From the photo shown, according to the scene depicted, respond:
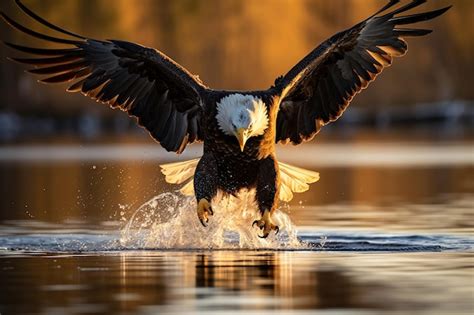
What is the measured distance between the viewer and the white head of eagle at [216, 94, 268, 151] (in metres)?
12.7

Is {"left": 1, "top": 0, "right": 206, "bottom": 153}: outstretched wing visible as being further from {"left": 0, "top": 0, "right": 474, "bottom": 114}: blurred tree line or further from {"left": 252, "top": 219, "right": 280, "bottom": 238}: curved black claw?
{"left": 0, "top": 0, "right": 474, "bottom": 114}: blurred tree line

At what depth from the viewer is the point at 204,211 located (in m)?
13.1

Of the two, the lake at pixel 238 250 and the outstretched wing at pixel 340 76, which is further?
the outstretched wing at pixel 340 76

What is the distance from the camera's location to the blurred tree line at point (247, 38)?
207 feet

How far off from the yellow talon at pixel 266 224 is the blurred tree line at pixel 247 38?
157 feet

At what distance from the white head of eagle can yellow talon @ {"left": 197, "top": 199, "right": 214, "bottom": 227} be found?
59 centimetres

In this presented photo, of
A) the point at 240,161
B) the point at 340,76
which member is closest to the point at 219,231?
the point at 240,161

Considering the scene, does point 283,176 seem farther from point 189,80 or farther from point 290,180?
point 189,80

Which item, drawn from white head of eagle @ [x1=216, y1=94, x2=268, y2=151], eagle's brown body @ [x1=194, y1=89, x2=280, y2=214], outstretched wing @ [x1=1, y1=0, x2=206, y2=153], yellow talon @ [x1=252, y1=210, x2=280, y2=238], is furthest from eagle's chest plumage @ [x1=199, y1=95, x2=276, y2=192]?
outstretched wing @ [x1=1, y1=0, x2=206, y2=153]

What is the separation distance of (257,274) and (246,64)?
189ft

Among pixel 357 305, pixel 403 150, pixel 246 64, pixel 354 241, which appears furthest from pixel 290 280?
pixel 246 64

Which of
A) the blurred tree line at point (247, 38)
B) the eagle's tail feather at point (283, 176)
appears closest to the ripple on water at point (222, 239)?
the eagle's tail feather at point (283, 176)

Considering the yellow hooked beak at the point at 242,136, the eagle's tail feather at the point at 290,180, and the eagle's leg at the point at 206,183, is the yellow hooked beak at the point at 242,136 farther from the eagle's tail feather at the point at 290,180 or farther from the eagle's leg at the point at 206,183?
the eagle's tail feather at the point at 290,180

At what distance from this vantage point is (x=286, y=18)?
232 ft
